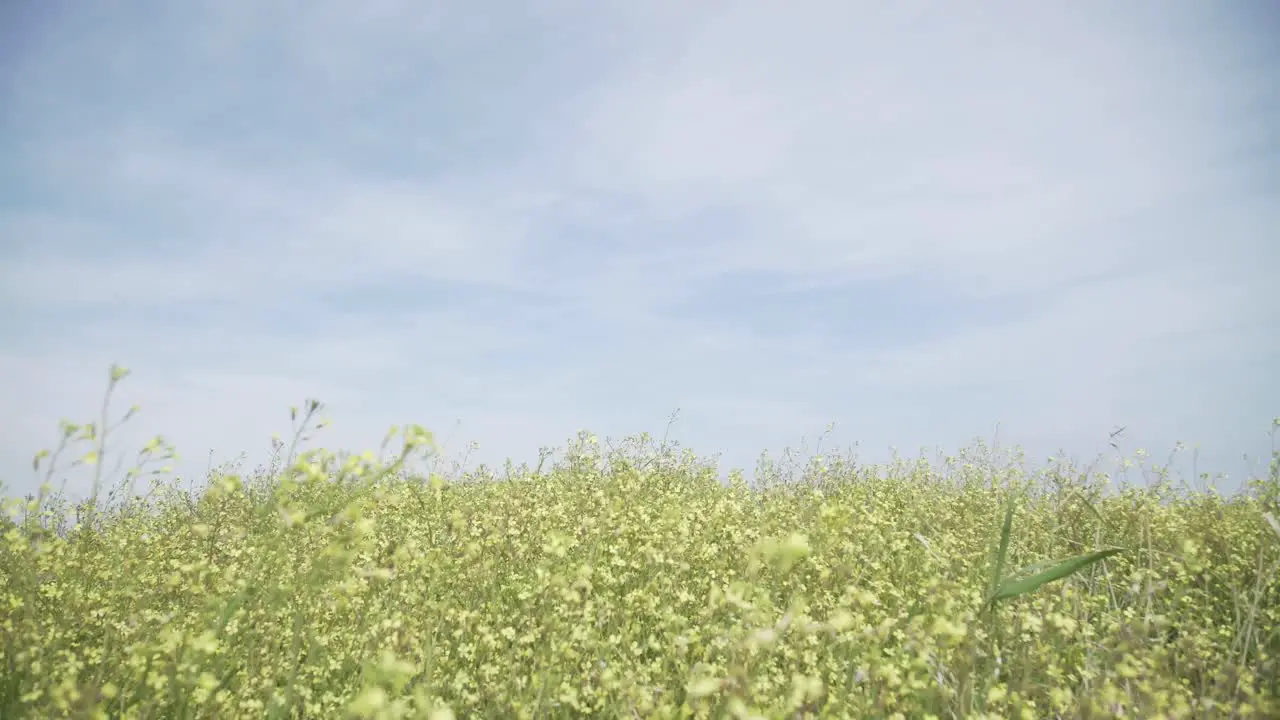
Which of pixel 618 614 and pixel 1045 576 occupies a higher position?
pixel 1045 576

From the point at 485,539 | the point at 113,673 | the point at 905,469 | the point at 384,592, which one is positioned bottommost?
the point at 113,673

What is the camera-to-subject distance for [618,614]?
4047mm

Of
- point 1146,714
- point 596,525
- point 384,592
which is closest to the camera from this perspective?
point 1146,714

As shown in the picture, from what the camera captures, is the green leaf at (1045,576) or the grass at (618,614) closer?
the grass at (618,614)

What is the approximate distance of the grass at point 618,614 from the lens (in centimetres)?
280

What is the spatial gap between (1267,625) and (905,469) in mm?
6157

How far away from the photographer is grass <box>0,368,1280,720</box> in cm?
280

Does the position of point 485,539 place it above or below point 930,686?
above

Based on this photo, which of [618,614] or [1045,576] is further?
[618,614]

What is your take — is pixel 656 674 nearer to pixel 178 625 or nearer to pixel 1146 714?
pixel 1146 714

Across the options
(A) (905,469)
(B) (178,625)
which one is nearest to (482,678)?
(B) (178,625)

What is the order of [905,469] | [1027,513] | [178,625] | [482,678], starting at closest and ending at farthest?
[482,678] < [178,625] < [1027,513] < [905,469]

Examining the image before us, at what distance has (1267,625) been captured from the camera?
14.5 ft

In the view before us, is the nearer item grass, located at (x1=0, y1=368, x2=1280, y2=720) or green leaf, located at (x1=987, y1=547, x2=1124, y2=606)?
grass, located at (x1=0, y1=368, x2=1280, y2=720)
